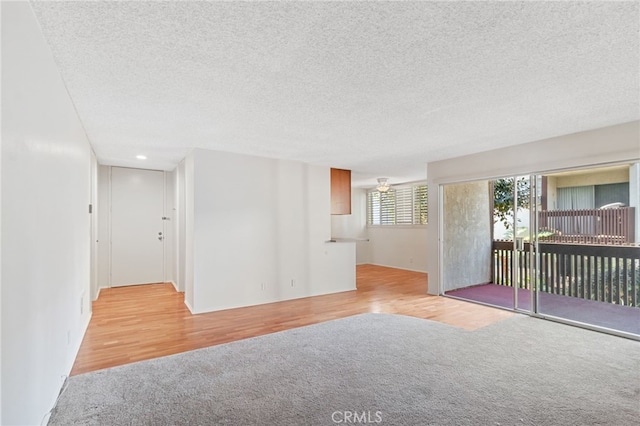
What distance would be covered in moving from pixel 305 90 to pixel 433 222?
398cm

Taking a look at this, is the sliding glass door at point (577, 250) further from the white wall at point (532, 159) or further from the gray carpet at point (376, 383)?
the gray carpet at point (376, 383)

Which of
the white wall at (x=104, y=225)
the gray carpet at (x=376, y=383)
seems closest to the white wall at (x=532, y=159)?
the gray carpet at (x=376, y=383)

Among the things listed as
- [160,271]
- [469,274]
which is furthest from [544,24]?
[160,271]

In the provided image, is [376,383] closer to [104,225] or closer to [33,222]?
[33,222]

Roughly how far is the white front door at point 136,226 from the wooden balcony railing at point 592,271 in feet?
22.4

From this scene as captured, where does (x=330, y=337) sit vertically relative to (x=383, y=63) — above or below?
below

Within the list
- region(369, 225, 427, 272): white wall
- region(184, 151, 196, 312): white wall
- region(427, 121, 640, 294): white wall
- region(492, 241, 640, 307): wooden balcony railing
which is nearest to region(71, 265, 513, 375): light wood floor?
region(184, 151, 196, 312): white wall

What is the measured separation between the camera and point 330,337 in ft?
11.5

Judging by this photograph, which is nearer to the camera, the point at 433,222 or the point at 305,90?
the point at 305,90

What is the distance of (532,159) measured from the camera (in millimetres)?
4234

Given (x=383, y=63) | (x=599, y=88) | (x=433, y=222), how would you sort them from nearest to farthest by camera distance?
(x=383, y=63), (x=599, y=88), (x=433, y=222)

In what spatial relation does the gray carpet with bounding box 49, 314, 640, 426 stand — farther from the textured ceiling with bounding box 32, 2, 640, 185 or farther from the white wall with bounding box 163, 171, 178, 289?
the white wall with bounding box 163, 171, 178, 289

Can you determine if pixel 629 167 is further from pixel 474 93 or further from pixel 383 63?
pixel 383 63

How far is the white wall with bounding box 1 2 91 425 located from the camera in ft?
4.47
